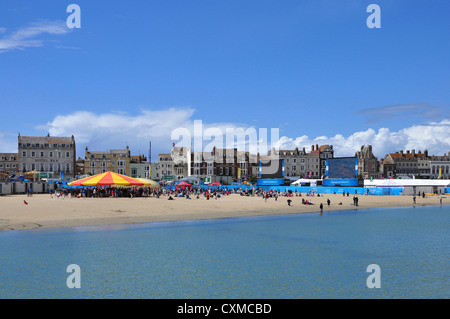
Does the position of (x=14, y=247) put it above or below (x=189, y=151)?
below

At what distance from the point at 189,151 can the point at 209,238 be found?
10528cm

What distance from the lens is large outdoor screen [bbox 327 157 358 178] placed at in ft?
275

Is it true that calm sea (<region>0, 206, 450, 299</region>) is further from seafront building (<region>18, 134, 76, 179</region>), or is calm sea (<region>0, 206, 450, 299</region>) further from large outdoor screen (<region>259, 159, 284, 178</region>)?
seafront building (<region>18, 134, 76, 179</region>)

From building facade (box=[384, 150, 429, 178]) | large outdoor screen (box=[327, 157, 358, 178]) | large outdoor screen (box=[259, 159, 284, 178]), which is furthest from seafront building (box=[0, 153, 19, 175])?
building facade (box=[384, 150, 429, 178])

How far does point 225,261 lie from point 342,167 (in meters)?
67.3

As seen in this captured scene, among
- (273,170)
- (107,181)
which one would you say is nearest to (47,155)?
(273,170)

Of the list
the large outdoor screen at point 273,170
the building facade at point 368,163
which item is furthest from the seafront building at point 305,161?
the large outdoor screen at point 273,170

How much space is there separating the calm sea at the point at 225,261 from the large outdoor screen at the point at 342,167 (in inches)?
1903

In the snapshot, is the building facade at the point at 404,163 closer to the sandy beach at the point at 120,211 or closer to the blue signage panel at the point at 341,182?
the blue signage panel at the point at 341,182

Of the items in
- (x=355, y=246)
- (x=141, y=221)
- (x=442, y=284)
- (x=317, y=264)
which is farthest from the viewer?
(x=141, y=221)
